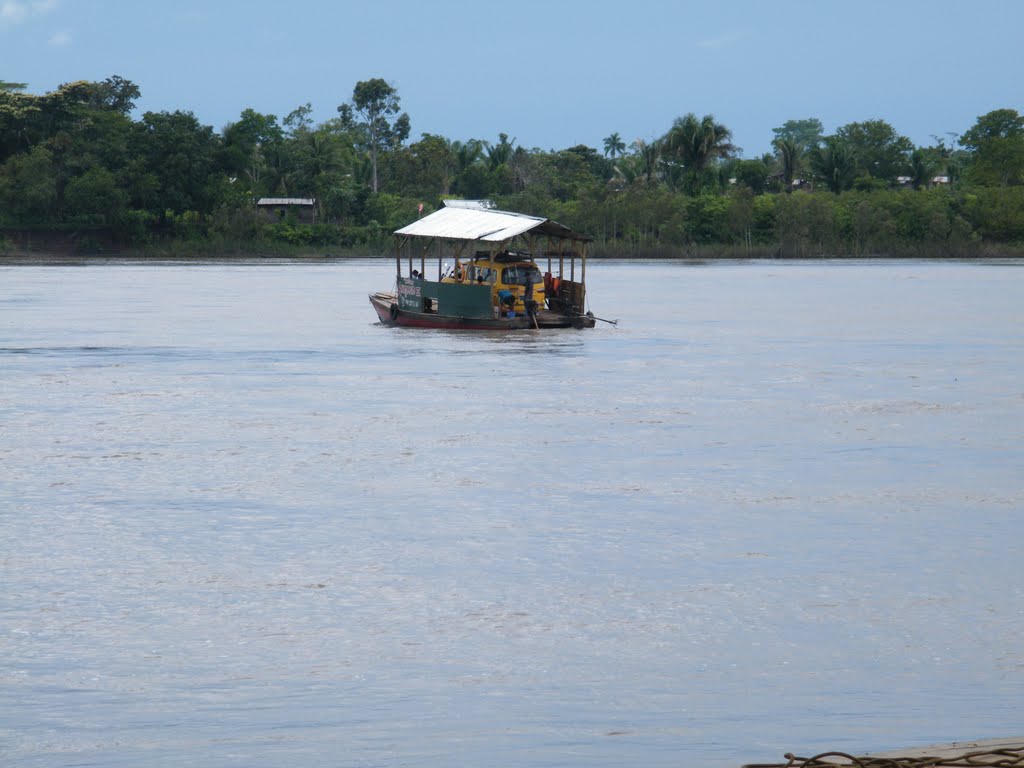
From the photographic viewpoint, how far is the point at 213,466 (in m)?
15.3

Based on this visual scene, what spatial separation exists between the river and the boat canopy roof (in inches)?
395

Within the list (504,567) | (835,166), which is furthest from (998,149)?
(504,567)

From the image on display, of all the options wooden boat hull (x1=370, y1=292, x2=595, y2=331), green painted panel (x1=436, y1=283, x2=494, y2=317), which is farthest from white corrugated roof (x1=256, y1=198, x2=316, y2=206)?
green painted panel (x1=436, y1=283, x2=494, y2=317)

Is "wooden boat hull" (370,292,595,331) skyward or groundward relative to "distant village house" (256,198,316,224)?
groundward

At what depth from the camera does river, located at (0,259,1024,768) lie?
7.24 meters

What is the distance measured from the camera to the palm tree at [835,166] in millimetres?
109250

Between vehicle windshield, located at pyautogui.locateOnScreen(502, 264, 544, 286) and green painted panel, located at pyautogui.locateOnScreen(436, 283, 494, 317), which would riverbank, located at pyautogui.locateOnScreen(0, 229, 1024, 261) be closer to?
green painted panel, located at pyautogui.locateOnScreen(436, 283, 494, 317)

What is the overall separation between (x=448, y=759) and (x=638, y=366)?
2175 centimetres

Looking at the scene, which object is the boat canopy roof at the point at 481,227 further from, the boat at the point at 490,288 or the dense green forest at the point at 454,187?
the dense green forest at the point at 454,187

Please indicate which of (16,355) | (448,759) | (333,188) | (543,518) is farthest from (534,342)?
(333,188)

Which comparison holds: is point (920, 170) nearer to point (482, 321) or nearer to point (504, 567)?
point (482, 321)

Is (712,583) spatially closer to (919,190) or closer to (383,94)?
(919,190)

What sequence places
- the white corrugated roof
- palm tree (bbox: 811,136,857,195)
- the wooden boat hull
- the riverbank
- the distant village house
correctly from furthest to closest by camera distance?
palm tree (bbox: 811,136,857,195), the distant village house, the white corrugated roof, the riverbank, the wooden boat hull

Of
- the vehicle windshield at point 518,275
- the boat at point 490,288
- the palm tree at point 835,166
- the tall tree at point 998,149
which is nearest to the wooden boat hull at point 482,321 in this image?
the boat at point 490,288
